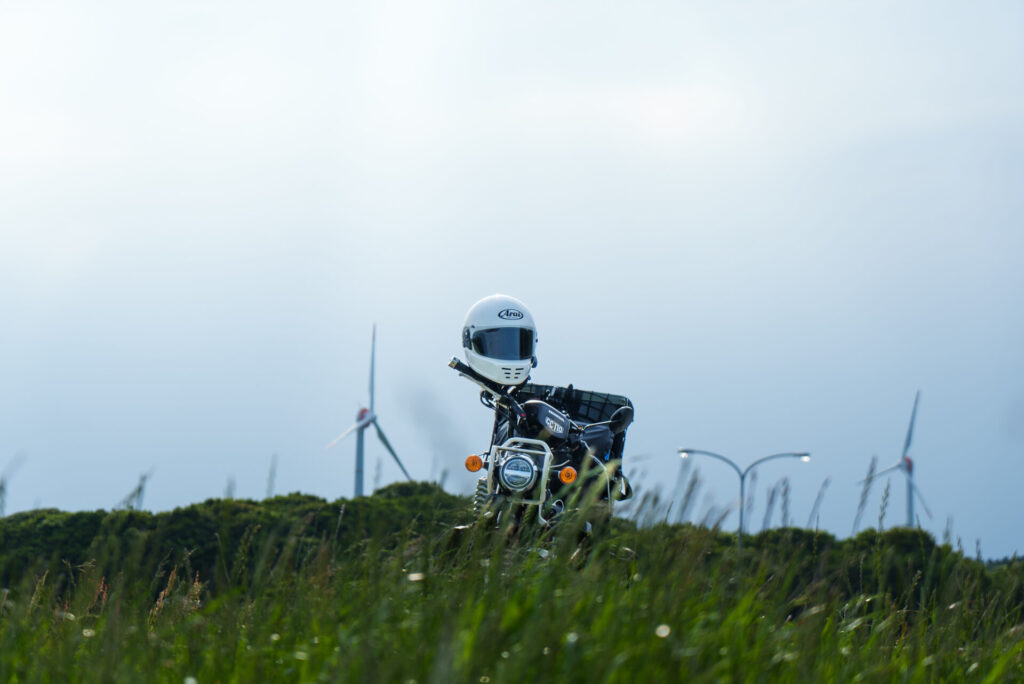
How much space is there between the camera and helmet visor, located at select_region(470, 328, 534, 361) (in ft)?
35.6

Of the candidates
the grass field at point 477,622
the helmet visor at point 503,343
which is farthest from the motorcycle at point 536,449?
the grass field at point 477,622

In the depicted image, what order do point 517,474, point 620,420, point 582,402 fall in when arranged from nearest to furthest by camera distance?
point 517,474, point 620,420, point 582,402

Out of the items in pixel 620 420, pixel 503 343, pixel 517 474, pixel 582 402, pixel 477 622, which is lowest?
pixel 477 622

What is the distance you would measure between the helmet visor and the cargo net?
0.73m

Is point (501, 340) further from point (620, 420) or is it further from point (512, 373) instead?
point (620, 420)

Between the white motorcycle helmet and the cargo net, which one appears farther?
the cargo net

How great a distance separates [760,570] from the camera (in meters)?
5.77

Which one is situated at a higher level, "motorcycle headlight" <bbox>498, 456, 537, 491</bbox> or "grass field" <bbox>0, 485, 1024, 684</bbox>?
"motorcycle headlight" <bbox>498, 456, 537, 491</bbox>

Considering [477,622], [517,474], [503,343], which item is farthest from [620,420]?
[477,622]

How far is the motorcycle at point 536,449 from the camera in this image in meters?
9.52

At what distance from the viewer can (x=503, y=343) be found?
10.9m

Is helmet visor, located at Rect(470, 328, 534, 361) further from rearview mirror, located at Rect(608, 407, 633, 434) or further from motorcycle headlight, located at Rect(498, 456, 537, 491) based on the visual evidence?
motorcycle headlight, located at Rect(498, 456, 537, 491)

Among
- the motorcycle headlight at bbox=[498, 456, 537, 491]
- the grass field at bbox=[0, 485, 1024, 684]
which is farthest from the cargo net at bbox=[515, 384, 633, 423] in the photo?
the grass field at bbox=[0, 485, 1024, 684]

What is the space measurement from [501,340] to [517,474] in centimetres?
190
